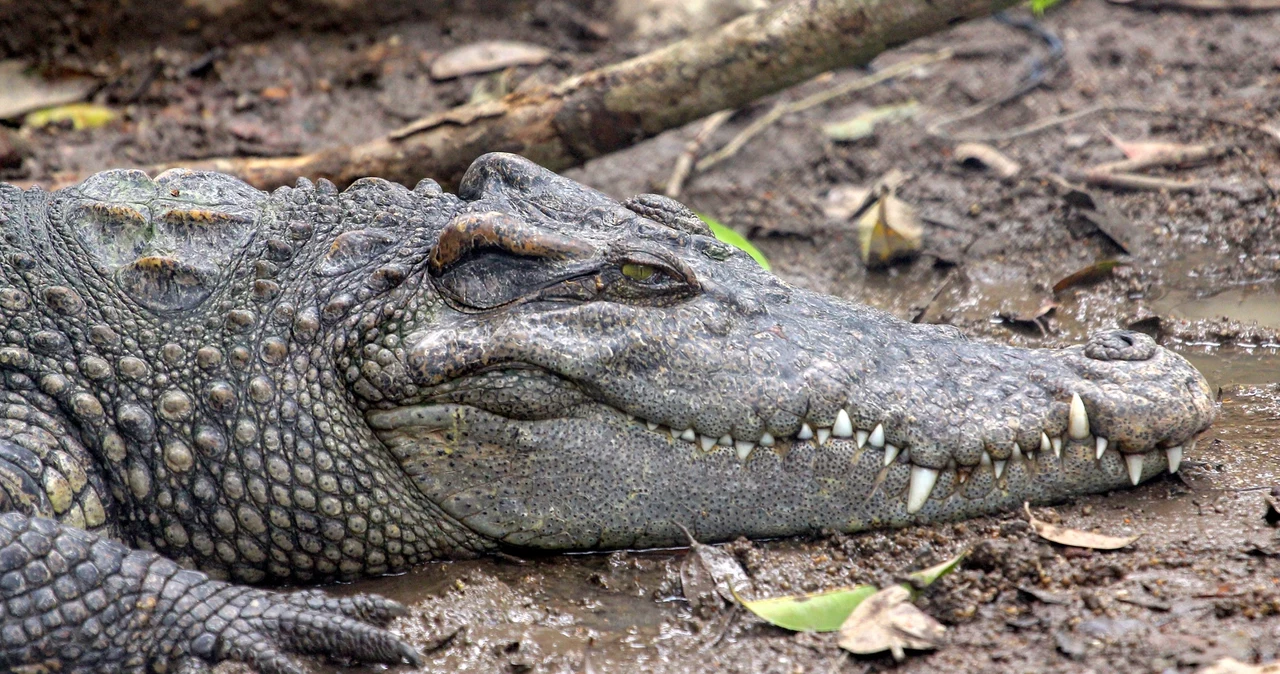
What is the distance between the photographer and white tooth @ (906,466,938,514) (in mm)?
3080

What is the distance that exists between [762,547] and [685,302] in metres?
0.74

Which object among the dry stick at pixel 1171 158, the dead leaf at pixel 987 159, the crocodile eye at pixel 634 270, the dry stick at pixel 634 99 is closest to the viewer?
the crocodile eye at pixel 634 270

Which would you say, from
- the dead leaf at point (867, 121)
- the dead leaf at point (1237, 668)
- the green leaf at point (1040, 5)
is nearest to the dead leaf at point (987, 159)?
the dead leaf at point (867, 121)

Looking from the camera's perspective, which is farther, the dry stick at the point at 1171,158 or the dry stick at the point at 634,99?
the dry stick at the point at 1171,158

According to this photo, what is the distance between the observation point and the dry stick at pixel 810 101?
681cm

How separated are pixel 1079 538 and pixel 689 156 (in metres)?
4.06

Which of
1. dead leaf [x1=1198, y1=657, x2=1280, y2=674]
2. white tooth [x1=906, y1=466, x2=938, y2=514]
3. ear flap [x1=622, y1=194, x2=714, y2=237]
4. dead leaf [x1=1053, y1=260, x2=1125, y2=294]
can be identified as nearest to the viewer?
dead leaf [x1=1198, y1=657, x2=1280, y2=674]

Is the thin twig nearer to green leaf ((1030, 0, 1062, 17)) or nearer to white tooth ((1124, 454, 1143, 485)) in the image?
green leaf ((1030, 0, 1062, 17))

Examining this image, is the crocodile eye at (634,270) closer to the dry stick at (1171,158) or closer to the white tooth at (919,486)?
the white tooth at (919,486)

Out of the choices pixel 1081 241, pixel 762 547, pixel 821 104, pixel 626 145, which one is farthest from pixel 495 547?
pixel 821 104

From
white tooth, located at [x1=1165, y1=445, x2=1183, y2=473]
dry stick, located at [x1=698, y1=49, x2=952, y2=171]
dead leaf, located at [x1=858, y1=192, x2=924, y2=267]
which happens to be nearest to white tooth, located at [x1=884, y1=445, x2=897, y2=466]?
white tooth, located at [x1=1165, y1=445, x2=1183, y2=473]

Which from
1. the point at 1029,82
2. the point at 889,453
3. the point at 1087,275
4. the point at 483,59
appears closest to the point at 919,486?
the point at 889,453

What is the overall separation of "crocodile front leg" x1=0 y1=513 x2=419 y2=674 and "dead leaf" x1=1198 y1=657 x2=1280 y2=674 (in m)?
1.88

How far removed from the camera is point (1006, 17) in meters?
8.05
